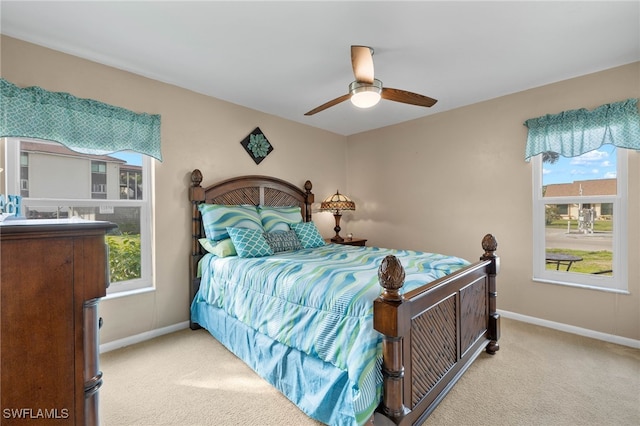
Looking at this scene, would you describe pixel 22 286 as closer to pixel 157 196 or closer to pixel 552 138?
pixel 157 196

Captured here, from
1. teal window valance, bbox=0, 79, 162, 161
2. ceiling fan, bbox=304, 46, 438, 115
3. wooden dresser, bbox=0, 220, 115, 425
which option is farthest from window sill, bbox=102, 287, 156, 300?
A: ceiling fan, bbox=304, 46, 438, 115

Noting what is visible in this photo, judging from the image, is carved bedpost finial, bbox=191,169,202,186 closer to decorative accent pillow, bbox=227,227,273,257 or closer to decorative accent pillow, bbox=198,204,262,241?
decorative accent pillow, bbox=198,204,262,241

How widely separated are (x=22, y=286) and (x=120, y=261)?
7.06ft

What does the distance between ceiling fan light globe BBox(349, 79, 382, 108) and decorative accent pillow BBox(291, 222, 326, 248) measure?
5.23 ft

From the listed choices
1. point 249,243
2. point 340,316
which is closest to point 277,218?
point 249,243

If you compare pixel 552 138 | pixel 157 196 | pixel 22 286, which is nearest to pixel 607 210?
pixel 552 138

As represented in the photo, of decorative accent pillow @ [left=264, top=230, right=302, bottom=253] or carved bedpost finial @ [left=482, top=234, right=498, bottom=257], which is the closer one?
carved bedpost finial @ [left=482, top=234, right=498, bottom=257]

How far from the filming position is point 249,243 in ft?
8.92

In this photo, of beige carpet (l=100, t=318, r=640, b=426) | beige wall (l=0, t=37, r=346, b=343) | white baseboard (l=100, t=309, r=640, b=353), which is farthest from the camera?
white baseboard (l=100, t=309, r=640, b=353)

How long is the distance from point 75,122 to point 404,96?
2.73 metres

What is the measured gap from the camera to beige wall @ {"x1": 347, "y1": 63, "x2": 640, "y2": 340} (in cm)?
273

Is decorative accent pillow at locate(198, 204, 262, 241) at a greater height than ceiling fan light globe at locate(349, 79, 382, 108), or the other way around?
ceiling fan light globe at locate(349, 79, 382, 108)

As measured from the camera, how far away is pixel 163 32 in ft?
7.01

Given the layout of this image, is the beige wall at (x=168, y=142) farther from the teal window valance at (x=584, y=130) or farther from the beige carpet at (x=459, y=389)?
the teal window valance at (x=584, y=130)
